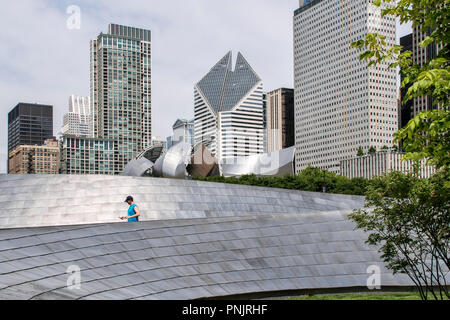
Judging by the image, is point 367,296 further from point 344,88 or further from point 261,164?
point 344,88

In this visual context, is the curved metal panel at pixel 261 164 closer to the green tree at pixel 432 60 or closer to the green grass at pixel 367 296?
the green grass at pixel 367 296

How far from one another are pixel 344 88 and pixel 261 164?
115985 mm

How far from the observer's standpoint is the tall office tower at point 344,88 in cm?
17625

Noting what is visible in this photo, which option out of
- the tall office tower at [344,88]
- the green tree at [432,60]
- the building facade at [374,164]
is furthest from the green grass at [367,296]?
the tall office tower at [344,88]

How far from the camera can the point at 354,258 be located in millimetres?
16016

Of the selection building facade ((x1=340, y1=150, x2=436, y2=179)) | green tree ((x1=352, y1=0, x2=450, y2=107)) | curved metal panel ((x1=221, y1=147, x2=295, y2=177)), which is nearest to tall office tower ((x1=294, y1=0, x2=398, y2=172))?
building facade ((x1=340, y1=150, x2=436, y2=179))

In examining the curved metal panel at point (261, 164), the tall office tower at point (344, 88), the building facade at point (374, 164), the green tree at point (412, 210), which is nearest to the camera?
the green tree at point (412, 210)

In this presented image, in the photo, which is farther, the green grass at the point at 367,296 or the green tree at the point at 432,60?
the green grass at the point at 367,296

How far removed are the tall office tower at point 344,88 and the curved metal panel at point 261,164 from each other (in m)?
99.4

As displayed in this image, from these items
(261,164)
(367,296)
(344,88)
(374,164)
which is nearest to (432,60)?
(367,296)

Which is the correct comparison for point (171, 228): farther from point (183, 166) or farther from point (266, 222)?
point (183, 166)

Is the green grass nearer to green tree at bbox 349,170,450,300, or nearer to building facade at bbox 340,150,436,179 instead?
green tree at bbox 349,170,450,300

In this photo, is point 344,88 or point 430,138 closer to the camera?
point 430,138

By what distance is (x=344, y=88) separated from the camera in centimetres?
18388
